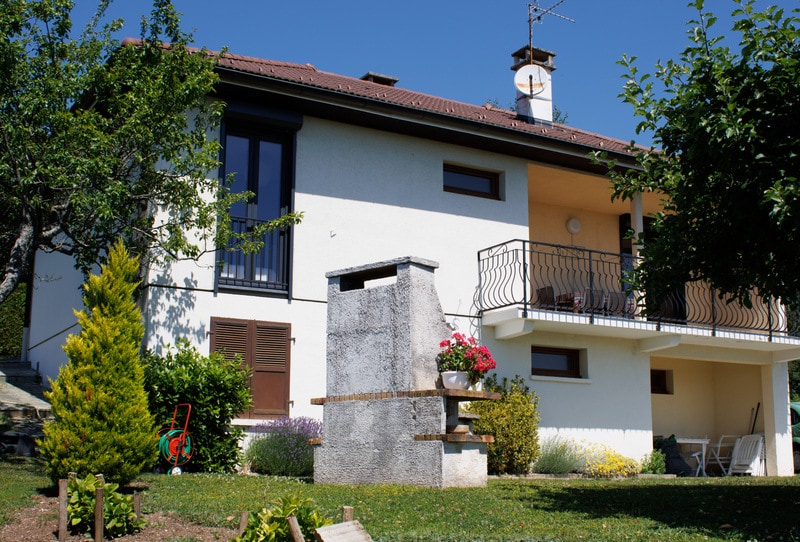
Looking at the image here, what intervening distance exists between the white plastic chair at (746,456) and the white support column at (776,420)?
34 cm

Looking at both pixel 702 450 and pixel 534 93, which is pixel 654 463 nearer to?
pixel 702 450

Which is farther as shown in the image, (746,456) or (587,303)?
(746,456)

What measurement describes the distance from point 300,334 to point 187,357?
2.24 metres

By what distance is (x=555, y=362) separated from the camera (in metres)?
16.9

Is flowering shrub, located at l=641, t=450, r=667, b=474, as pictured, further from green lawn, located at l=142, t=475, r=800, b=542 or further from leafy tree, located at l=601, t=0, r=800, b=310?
leafy tree, located at l=601, t=0, r=800, b=310

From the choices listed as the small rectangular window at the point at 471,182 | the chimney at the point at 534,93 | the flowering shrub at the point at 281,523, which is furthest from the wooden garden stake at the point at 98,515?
the chimney at the point at 534,93

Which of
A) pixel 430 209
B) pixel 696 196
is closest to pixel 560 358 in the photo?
pixel 430 209

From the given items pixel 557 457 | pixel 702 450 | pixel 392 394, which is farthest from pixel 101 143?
pixel 702 450

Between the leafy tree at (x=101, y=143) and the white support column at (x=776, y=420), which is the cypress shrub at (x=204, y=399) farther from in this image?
the white support column at (x=776, y=420)

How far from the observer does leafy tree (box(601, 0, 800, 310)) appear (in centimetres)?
767

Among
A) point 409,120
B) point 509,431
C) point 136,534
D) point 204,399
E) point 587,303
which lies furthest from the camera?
point 587,303

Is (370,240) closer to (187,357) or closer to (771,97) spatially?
(187,357)

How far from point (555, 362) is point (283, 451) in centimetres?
653

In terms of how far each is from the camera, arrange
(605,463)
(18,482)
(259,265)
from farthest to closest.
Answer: (605,463) → (259,265) → (18,482)
